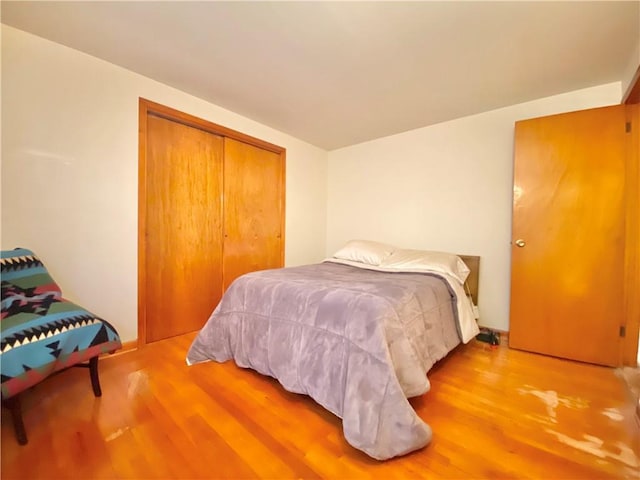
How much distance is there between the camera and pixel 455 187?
284cm

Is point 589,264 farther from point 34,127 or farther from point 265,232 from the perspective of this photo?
point 34,127

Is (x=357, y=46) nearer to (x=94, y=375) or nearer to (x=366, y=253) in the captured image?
(x=366, y=253)

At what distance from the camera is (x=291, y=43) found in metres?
1.74

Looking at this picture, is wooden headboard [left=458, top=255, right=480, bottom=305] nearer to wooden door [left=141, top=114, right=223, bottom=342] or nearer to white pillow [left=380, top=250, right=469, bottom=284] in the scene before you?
white pillow [left=380, top=250, right=469, bottom=284]

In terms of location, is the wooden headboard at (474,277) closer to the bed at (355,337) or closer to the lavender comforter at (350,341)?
the bed at (355,337)

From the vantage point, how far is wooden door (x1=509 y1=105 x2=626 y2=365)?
1997mm

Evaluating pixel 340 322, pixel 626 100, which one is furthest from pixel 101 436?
pixel 626 100

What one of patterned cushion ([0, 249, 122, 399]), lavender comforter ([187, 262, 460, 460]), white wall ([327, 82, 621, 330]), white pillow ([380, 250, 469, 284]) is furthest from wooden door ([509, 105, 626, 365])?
patterned cushion ([0, 249, 122, 399])

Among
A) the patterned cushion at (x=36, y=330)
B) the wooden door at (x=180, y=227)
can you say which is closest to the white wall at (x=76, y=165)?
the wooden door at (x=180, y=227)

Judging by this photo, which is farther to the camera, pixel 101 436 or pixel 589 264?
pixel 589 264

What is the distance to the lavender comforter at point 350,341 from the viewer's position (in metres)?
1.16

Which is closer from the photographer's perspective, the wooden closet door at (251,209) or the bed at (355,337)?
the bed at (355,337)

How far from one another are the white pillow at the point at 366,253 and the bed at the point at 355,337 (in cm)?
35

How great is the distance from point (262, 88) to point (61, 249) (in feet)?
6.48
